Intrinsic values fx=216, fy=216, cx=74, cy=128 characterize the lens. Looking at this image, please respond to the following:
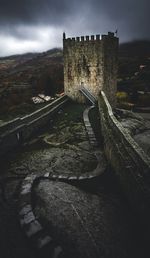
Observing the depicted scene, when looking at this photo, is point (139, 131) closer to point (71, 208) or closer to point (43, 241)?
point (71, 208)

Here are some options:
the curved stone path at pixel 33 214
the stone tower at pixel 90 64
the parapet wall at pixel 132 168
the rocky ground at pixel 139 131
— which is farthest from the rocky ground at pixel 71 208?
the stone tower at pixel 90 64

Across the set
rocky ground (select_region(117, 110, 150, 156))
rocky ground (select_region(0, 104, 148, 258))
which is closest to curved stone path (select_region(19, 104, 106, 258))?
rocky ground (select_region(0, 104, 148, 258))

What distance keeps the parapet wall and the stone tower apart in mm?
9364

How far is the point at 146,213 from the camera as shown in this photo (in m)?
4.64

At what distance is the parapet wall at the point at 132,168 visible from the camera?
15.7ft

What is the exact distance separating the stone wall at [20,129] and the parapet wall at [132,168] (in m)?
3.99

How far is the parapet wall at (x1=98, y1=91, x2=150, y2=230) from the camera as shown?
189 inches

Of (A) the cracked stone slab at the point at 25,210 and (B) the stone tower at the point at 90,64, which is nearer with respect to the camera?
(A) the cracked stone slab at the point at 25,210

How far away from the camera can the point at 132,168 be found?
5.54 m

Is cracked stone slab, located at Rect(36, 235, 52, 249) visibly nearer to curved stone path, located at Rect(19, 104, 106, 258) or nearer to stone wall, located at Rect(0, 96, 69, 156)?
curved stone path, located at Rect(19, 104, 106, 258)

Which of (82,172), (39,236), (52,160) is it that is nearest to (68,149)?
(52,160)

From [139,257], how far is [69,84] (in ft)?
49.2

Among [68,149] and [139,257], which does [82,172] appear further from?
[139,257]

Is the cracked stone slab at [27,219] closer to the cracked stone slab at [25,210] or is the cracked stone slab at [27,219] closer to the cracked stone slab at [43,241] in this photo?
the cracked stone slab at [25,210]
